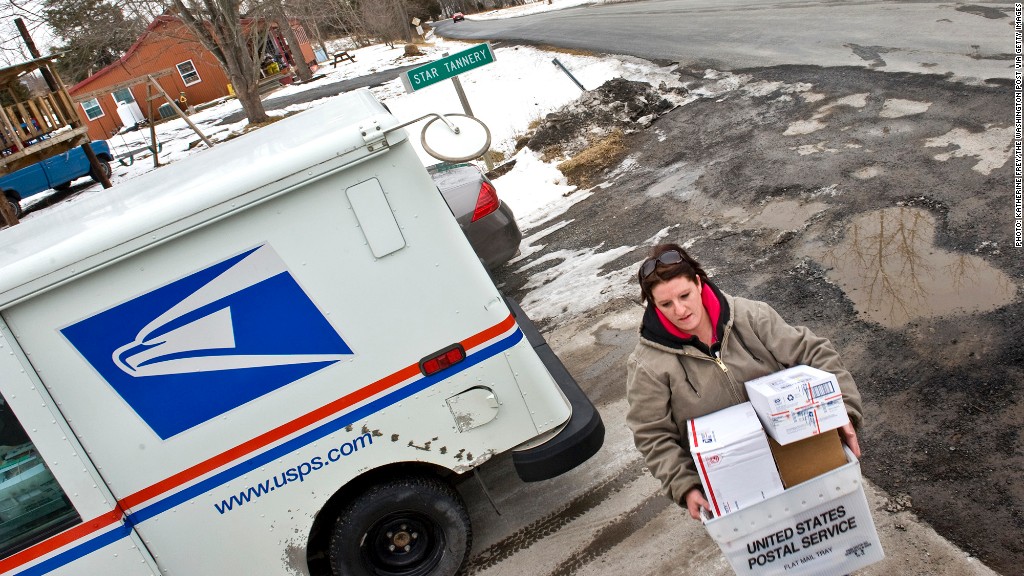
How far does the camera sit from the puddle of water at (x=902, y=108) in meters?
8.88

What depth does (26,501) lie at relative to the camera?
3.28m

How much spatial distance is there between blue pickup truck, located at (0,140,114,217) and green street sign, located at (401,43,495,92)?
14895mm

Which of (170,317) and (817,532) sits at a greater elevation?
(170,317)

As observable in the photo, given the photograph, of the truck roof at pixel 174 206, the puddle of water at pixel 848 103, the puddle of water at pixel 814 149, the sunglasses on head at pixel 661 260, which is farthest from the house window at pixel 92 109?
the sunglasses on head at pixel 661 260

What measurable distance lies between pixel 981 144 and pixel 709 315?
6486 mm

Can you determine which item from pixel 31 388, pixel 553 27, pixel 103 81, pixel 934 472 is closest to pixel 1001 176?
pixel 934 472

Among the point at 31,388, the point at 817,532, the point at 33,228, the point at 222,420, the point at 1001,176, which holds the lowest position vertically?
the point at 1001,176

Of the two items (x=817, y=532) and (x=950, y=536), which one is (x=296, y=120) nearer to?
(x=817, y=532)

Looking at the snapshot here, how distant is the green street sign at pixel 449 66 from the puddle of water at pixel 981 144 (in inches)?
218

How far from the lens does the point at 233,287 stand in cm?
330

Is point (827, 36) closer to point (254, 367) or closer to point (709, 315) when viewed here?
point (709, 315)

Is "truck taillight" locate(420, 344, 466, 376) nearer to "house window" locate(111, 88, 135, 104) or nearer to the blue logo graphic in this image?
the blue logo graphic

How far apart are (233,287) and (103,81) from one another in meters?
48.3

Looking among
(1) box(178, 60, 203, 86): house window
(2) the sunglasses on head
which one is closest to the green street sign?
(2) the sunglasses on head
